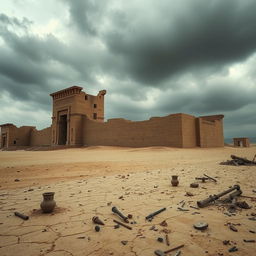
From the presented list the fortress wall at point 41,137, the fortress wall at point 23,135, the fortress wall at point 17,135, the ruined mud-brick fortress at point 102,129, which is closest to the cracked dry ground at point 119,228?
the ruined mud-brick fortress at point 102,129

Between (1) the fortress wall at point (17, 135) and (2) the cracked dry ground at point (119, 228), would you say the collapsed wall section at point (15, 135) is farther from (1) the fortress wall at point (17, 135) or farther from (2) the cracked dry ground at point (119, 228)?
(2) the cracked dry ground at point (119, 228)

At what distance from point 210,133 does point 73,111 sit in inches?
802

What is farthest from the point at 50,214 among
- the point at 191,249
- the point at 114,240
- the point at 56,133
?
the point at 56,133

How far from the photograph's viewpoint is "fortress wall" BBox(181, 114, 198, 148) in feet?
60.6

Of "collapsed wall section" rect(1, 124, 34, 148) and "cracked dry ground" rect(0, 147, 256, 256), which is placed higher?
"collapsed wall section" rect(1, 124, 34, 148)

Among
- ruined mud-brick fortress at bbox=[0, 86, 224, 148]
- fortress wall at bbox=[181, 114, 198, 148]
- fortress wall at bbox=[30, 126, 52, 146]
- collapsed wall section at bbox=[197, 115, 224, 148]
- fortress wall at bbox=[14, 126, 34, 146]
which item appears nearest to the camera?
fortress wall at bbox=[181, 114, 198, 148]

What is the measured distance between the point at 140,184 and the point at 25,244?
2.65 metres

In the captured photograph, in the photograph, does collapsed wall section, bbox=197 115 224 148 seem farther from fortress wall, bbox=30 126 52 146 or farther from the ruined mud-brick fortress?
fortress wall, bbox=30 126 52 146

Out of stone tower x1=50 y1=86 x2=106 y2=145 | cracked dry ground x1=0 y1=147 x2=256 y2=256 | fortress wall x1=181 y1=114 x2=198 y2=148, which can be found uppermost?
stone tower x1=50 y1=86 x2=106 y2=145

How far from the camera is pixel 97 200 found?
9.71 feet

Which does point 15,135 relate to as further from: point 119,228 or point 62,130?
point 119,228

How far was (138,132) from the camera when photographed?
20.9m

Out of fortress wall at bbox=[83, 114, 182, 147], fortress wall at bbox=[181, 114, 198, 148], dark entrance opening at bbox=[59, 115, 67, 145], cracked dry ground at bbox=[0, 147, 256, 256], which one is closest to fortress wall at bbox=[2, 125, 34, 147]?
dark entrance opening at bbox=[59, 115, 67, 145]

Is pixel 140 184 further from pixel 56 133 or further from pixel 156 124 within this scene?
pixel 56 133
